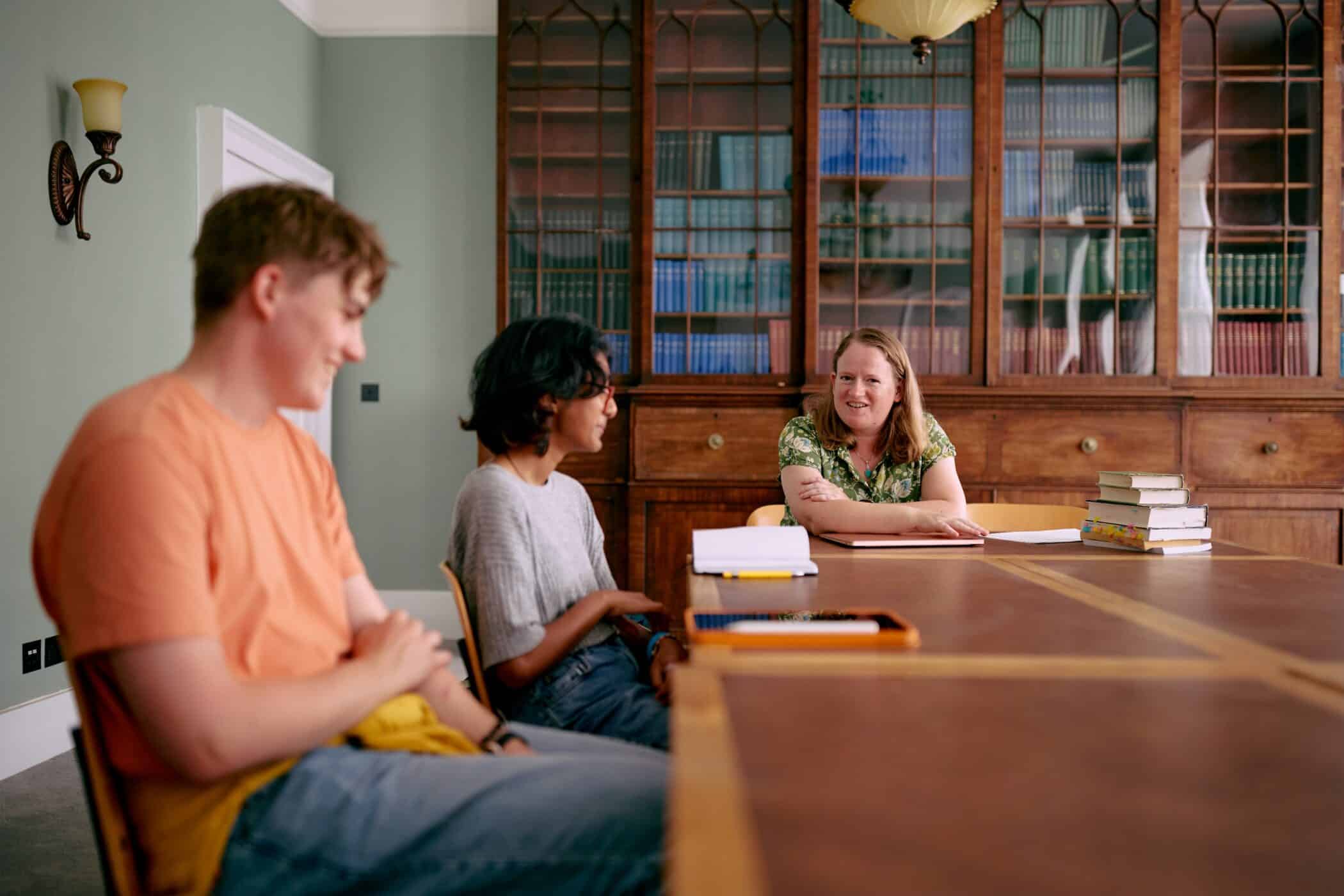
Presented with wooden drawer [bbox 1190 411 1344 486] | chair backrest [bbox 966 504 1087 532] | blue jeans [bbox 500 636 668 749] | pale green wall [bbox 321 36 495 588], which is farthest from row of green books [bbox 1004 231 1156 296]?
blue jeans [bbox 500 636 668 749]

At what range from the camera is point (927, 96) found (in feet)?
12.0

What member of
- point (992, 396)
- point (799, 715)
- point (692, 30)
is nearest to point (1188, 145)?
point (992, 396)

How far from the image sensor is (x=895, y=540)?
2.01 m

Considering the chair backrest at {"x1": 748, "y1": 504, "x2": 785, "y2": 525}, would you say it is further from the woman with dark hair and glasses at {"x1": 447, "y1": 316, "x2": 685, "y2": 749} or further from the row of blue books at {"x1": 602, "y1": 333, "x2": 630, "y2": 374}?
the row of blue books at {"x1": 602, "y1": 333, "x2": 630, "y2": 374}

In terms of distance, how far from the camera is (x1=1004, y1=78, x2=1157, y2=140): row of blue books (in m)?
3.64

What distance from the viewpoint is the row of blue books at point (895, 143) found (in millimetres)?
3662

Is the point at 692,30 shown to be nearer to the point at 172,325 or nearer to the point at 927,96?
the point at 927,96

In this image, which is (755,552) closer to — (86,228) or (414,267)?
(86,228)

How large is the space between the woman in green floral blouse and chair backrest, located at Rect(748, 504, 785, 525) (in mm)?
21

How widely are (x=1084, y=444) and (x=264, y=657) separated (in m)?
3.25

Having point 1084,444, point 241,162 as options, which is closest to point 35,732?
point 241,162

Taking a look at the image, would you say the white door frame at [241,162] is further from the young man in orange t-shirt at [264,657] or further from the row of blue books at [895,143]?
the young man in orange t-shirt at [264,657]

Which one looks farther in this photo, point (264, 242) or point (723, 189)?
point (723, 189)

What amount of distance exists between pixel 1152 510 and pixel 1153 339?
6.67ft
